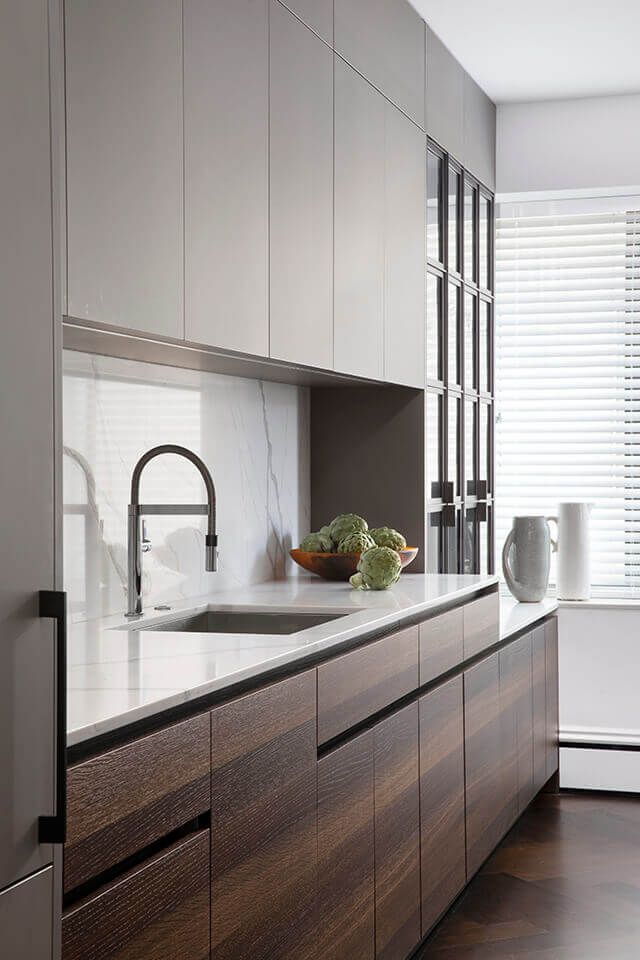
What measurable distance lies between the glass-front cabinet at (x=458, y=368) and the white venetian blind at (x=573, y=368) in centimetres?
35

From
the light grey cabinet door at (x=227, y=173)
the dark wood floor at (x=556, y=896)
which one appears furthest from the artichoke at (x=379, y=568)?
the dark wood floor at (x=556, y=896)

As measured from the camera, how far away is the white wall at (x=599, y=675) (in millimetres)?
4848

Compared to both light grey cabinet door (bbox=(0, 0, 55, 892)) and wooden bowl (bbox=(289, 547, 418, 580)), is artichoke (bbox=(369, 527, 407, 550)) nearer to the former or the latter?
wooden bowl (bbox=(289, 547, 418, 580))

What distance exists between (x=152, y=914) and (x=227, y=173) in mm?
1541

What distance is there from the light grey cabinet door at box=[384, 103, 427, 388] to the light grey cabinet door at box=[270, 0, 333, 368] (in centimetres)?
51

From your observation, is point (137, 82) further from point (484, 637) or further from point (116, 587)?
point (484, 637)

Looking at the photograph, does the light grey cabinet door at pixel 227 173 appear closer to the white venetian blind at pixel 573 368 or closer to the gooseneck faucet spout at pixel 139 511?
the gooseneck faucet spout at pixel 139 511

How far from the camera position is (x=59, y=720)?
4.53 feet

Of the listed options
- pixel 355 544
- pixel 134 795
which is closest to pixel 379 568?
pixel 355 544

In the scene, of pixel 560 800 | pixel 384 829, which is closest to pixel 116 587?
pixel 384 829

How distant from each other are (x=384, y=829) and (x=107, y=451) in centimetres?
103

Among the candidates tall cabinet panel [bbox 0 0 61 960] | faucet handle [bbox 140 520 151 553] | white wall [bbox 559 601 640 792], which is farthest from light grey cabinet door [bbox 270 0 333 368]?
white wall [bbox 559 601 640 792]

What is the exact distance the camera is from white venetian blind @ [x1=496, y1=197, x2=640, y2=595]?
5.18 meters

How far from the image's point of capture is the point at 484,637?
11.8 feet
